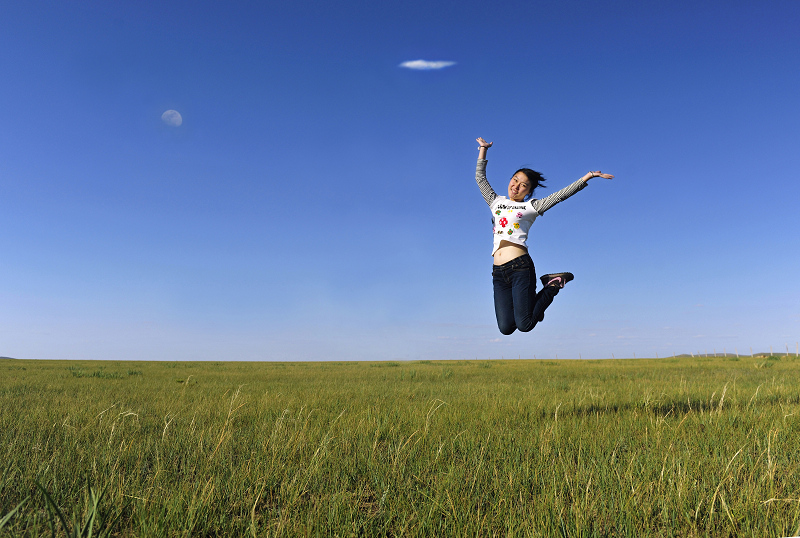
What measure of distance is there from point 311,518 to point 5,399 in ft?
29.4

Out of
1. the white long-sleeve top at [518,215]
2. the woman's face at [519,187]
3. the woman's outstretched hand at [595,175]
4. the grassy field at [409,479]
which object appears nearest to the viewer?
A: the grassy field at [409,479]

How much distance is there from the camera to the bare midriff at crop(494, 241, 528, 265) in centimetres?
600

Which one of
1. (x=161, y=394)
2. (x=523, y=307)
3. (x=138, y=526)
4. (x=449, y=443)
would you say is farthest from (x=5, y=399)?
(x=523, y=307)

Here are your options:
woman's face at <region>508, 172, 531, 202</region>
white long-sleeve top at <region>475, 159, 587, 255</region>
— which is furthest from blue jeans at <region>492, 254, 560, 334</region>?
woman's face at <region>508, 172, 531, 202</region>

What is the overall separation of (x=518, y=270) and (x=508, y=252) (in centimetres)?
30

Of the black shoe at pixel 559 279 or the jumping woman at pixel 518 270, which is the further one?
the black shoe at pixel 559 279

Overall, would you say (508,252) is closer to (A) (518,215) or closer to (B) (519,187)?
(A) (518,215)

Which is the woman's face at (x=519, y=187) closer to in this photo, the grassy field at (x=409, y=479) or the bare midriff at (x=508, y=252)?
the bare midriff at (x=508, y=252)

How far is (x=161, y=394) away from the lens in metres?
9.18

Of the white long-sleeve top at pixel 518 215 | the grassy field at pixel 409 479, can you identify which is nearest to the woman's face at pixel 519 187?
the white long-sleeve top at pixel 518 215

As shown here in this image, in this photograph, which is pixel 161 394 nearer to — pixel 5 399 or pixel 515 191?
pixel 5 399

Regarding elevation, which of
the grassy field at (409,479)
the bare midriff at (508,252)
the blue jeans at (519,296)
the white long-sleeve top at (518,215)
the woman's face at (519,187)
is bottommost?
the grassy field at (409,479)

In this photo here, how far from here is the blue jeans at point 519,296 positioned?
5848 millimetres

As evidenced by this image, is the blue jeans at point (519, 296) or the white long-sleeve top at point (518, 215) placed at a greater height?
the white long-sleeve top at point (518, 215)
